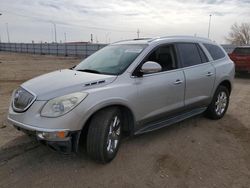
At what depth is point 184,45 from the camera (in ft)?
15.2

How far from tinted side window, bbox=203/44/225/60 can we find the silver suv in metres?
0.06

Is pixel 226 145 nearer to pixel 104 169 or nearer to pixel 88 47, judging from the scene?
pixel 104 169

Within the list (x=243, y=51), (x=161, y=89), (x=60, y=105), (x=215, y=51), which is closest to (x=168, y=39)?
(x=161, y=89)

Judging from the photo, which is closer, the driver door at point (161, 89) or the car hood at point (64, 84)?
the car hood at point (64, 84)

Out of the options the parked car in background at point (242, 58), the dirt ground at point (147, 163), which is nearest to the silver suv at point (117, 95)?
the dirt ground at point (147, 163)

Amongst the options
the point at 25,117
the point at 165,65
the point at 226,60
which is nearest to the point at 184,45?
the point at 165,65

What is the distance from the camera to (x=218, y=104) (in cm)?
545

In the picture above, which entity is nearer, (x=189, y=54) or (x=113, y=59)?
(x=113, y=59)

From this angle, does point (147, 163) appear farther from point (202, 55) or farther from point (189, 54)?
point (202, 55)

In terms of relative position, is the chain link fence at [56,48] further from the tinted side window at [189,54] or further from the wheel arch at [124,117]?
→ the wheel arch at [124,117]

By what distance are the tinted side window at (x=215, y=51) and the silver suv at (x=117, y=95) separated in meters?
0.06

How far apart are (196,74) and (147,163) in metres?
1.98

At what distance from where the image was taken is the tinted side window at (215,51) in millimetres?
5242

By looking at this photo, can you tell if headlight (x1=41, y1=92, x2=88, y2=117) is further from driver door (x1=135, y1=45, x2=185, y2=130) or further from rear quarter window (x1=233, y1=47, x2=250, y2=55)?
rear quarter window (x1=233, y1=47, x2=250, y2=55)
